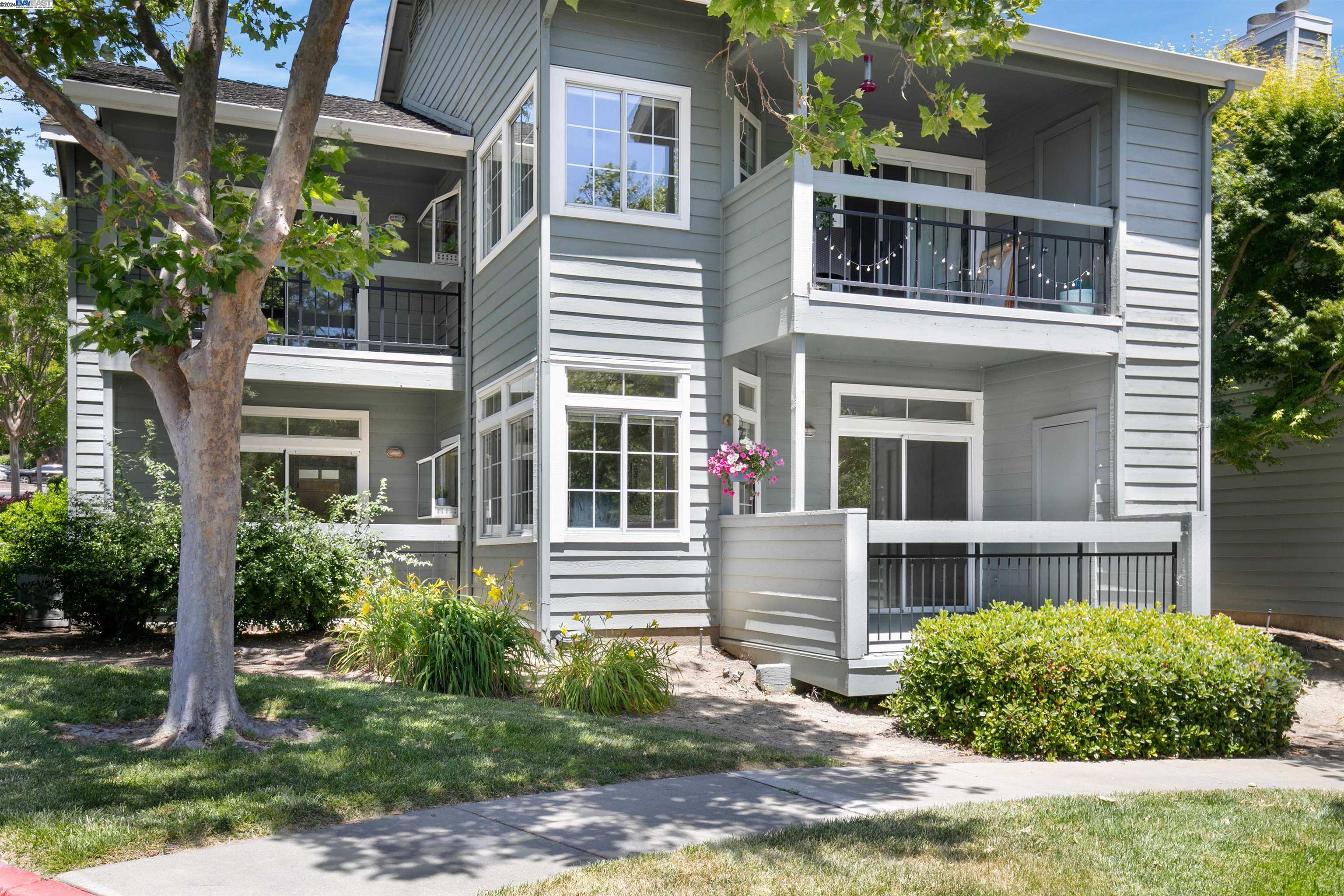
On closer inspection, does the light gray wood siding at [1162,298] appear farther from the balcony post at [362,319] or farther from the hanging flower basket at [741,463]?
the balcony post at [362,319]

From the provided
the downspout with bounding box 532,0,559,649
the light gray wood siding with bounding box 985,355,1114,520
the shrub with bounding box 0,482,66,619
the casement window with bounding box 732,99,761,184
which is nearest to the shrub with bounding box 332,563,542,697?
the downspout with bounding box 532,0,559,649

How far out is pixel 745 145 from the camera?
41.0 feet

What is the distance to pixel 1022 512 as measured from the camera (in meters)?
13.1

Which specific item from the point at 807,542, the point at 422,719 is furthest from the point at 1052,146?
the point at 422,719

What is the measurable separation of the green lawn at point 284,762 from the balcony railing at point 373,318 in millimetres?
6254

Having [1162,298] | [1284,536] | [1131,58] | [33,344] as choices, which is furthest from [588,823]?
[33,344]

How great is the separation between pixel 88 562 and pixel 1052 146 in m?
11.3

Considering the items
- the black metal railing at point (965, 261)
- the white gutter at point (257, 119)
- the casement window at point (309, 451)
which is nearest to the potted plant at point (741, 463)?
the black metal railing at point (965, 261)

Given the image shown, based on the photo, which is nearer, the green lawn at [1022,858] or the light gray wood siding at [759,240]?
the green lawn at [1022,858]

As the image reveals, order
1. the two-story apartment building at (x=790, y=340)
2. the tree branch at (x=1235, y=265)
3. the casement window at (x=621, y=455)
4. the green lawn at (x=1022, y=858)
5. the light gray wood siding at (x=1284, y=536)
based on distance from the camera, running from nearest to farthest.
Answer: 1. the green lawn at (x=1022, y=858)
2. the two-story apartment building at (x=790, y=340)
3. the casement window at (x=621, y=455)
4. the tree branch at (x=1235, y=265)
5. the light gray wood siding at (x=1284, y=536)

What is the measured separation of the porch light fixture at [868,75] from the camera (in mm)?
10523

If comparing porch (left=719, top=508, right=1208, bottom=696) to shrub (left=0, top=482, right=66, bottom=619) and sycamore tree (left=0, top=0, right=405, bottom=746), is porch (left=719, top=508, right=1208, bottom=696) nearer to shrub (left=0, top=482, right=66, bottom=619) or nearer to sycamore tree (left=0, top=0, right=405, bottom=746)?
sycamore tree (left=0, top=0, right=405, bottom=746)

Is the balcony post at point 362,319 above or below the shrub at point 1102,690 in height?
above

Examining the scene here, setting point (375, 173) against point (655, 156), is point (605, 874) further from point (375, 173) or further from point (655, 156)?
point (375, 173)
